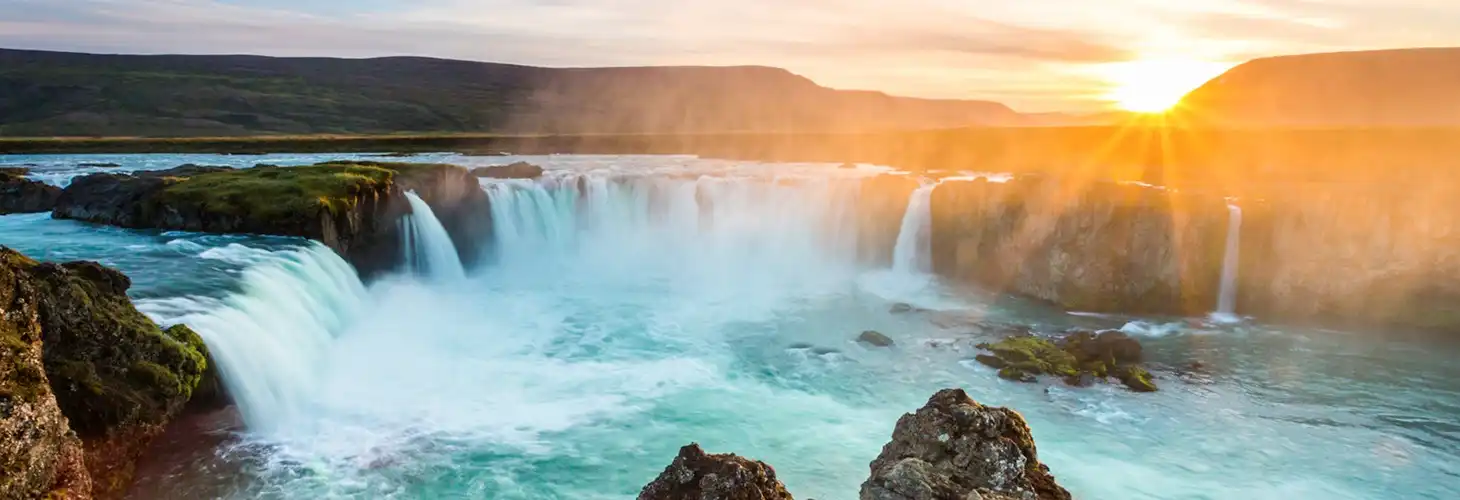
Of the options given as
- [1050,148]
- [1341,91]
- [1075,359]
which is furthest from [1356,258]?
[1341,91]

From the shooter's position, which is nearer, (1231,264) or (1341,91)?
(1231,264)

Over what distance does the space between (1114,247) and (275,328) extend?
2657 cm

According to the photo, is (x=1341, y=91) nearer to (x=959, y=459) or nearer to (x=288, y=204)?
(x=288, y=204)

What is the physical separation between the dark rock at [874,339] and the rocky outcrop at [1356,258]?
548 inches

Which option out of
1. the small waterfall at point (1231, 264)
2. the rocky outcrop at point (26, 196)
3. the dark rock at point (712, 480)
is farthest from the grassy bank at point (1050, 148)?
the rocky outcrop at point (26, 196)

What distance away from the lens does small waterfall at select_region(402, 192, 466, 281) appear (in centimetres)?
3269

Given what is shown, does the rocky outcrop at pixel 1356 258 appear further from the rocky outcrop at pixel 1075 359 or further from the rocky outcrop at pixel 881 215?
the rocky outcrop at pixel 881 215

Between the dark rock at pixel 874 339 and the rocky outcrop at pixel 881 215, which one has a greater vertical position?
the rocky outcrop at pixel 881 215

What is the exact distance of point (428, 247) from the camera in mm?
33250

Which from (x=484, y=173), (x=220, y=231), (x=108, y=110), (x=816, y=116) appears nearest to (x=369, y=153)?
(x=484, y=173)

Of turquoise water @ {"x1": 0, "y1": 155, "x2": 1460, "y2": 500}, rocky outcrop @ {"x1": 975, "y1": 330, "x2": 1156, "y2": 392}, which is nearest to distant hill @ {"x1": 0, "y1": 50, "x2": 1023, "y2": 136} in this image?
turquoise water @ {"x1": 0, "y1": 155, "x2": 1460, "y2": 500}

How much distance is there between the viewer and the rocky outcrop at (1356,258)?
27.1 meters

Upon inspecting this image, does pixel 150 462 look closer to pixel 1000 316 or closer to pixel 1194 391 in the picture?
pixel 1194 391

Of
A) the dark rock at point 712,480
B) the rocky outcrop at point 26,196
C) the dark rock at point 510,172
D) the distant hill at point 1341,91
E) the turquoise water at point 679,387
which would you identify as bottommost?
the turquoise water at point 679,387
